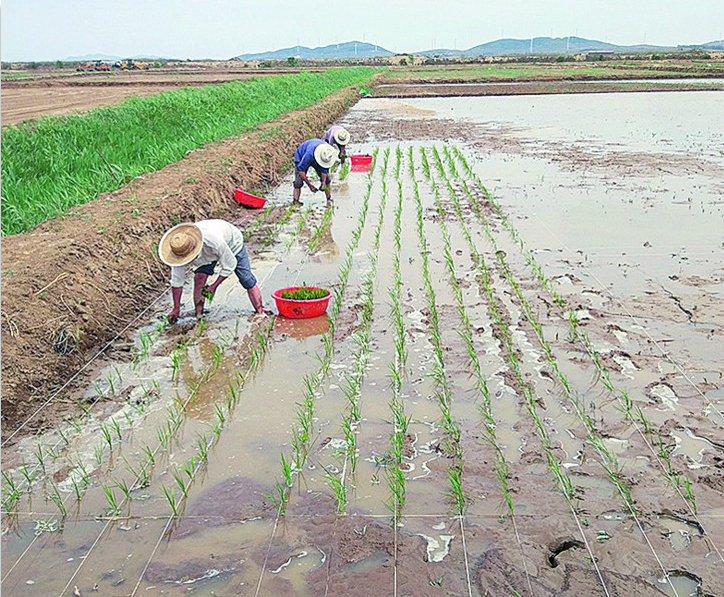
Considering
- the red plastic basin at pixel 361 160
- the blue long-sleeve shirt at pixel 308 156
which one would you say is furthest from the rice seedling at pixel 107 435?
the red plastic basin at pixel 361 160

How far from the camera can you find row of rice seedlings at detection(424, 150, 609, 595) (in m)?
3.33

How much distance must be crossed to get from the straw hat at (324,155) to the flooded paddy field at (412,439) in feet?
4.21

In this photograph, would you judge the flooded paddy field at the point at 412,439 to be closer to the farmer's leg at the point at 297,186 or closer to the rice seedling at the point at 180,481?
the rice seedling at the point at 180,481

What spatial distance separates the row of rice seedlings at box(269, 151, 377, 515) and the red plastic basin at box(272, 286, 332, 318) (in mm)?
130

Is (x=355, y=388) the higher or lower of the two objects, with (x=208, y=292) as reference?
lower

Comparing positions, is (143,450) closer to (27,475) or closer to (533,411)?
(27,475)

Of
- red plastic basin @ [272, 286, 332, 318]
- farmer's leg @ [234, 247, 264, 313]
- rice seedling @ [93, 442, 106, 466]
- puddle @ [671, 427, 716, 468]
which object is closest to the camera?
puddle @ [671, 427, 716, 468]

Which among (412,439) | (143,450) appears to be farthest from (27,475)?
(412,439)

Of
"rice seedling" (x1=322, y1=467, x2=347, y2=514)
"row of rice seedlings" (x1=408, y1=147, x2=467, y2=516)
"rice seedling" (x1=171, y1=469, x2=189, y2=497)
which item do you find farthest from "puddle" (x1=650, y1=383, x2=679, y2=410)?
"rice seedling" (x1=171, y1=469, x2=189, y2=497)

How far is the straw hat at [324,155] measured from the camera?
860cm

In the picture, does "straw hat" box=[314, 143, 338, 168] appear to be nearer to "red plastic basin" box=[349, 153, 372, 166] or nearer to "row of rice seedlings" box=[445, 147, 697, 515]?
"row of rice seedlings" box=[445, 147, 697, 515]

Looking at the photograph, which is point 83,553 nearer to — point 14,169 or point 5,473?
point 5,473

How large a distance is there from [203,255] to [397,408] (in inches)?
75.8

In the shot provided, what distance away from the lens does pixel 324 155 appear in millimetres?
8625
